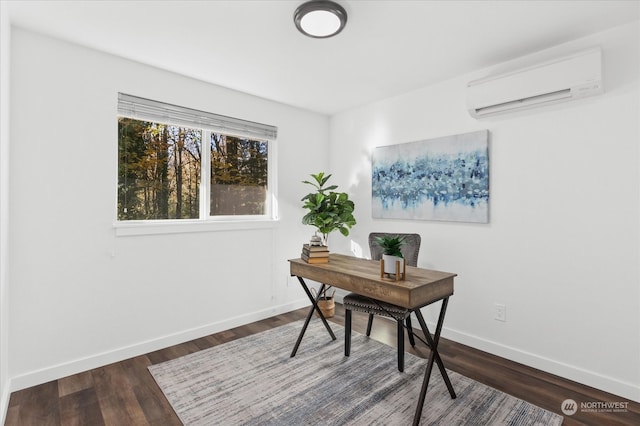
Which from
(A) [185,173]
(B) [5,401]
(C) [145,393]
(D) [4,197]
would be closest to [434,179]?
(A) [185,173]

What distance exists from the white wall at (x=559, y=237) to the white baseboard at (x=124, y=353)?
189cm

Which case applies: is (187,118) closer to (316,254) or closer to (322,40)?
(322,40)

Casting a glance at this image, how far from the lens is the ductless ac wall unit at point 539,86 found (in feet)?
7.06

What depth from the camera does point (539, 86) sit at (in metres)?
2.34

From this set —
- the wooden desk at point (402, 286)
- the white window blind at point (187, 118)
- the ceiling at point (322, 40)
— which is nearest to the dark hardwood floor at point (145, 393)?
the wooden desk at point (402, 286)

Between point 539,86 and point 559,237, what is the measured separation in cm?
111

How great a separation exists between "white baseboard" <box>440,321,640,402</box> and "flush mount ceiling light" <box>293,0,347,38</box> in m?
2.69

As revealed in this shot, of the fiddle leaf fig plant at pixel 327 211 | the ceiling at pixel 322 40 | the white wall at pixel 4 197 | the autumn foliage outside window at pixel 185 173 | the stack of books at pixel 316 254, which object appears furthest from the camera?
the fiddle leaf fig plant at pixel 327 211

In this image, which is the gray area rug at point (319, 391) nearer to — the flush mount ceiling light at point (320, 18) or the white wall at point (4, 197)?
the white wall at point (4, 197)

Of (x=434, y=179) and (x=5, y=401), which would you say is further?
(x=434, y=179)

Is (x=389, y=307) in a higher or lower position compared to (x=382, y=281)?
lower

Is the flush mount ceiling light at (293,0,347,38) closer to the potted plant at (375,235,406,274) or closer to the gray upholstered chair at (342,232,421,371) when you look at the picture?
the potted plant at (375,235,406,274)

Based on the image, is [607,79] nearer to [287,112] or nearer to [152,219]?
[287,112]

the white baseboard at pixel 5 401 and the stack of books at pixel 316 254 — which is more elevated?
the stack of books at pixel 316 254
